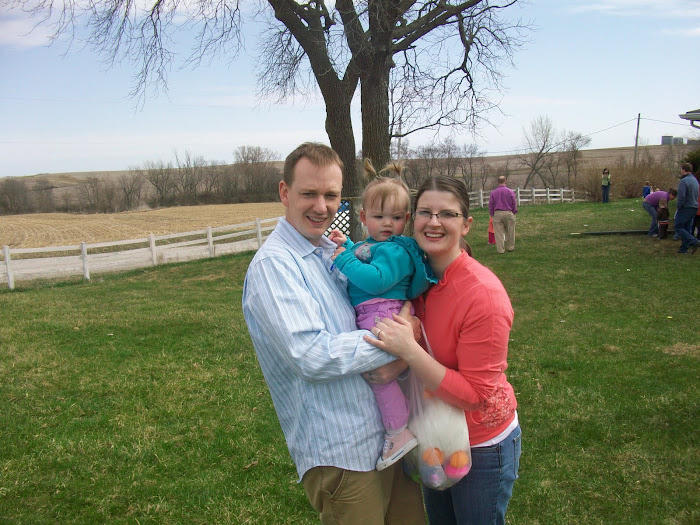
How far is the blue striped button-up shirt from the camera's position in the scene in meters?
1.75

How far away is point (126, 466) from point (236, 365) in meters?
2.23

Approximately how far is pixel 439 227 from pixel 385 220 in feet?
0.94

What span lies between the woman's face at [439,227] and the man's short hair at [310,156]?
0.38 meters

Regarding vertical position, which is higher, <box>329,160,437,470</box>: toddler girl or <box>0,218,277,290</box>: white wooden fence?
<box>329,160,437,470</box>: toddler girl

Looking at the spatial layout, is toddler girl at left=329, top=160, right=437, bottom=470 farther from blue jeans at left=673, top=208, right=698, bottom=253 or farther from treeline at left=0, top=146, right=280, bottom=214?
treeline at left=0, top=146, right=280, bottom=214

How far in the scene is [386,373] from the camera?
1908mm

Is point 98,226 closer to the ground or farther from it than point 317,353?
closer to the ground

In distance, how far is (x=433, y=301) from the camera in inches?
81.4

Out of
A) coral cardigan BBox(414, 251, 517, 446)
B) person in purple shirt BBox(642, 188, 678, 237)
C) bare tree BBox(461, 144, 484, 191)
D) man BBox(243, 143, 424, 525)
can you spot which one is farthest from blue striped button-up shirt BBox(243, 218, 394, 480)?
bare tree BBox(461, 144, 484, 191)

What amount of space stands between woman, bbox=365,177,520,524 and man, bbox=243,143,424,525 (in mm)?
124

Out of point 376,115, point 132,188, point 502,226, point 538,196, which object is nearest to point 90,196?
point 132,188

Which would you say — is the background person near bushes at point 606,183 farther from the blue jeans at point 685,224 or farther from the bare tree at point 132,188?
the bare tree at point 132,188

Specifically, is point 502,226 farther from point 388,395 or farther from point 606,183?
point 606,183

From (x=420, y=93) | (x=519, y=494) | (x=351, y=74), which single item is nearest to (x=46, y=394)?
(x=519, y=494)
